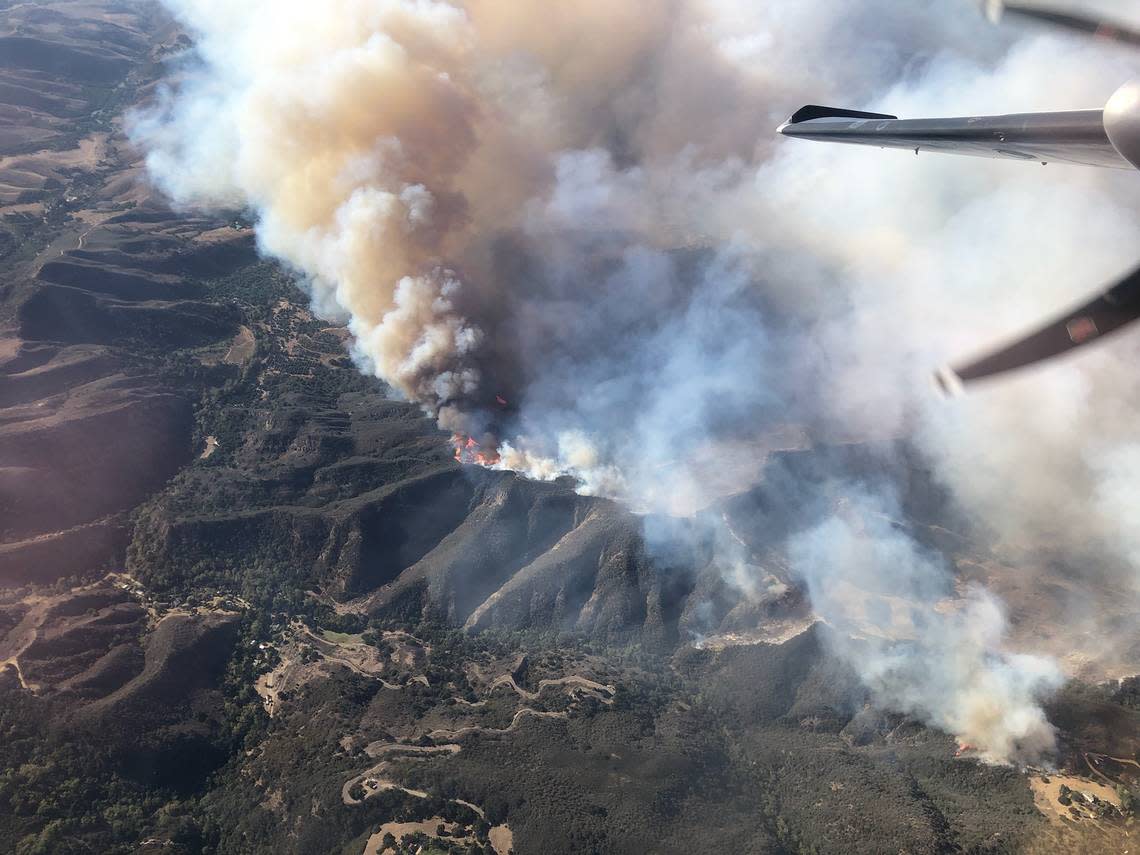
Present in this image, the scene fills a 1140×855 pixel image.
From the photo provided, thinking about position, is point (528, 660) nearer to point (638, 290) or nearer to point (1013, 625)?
point (1013, 625)

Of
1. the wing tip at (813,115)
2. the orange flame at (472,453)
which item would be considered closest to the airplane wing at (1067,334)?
the wing tip at (813,115)

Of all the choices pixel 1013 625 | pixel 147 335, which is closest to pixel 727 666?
pixel 1013 625

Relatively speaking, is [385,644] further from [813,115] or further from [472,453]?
[813,115]

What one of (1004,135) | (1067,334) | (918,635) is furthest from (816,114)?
(918,635)

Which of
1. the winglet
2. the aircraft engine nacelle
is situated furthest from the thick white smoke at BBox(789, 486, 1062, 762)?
the aircraft engine nacelle

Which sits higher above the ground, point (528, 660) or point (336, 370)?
point (336, 370)

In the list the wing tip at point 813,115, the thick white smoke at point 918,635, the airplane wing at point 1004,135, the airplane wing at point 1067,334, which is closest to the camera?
the airplane wing at point 1067,334

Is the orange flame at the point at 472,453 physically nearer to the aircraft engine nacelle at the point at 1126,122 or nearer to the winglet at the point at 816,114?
the winglet at the point at 816,114
